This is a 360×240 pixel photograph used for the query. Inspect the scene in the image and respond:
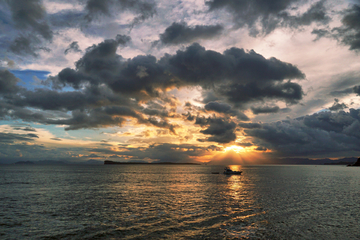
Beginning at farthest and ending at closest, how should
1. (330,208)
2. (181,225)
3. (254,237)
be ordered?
(330,208) < (181,225) < (254,237)

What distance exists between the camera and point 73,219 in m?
36.3

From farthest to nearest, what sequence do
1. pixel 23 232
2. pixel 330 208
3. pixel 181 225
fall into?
pixel 330 208
pixel 181 225
pixel 23 232

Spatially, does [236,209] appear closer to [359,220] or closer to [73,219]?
[359,220]

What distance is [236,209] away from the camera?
44188 mm

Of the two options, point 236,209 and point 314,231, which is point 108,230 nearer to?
point 236,209

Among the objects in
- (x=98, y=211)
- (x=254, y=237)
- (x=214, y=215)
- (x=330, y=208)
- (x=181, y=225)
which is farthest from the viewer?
(x=330, y=208)

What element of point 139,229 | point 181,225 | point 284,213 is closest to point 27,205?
point 139,229

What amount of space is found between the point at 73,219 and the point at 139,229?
13562 millimetres

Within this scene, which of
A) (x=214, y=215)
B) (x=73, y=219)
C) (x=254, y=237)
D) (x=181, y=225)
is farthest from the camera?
(x=214, y=215)

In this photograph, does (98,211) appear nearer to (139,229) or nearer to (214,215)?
(139,229)

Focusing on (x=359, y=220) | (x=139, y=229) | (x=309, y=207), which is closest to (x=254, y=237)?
(x=139, y=229)

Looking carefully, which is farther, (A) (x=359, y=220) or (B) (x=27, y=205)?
(B) (x=27, y=205)

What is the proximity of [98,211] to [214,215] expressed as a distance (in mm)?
22957

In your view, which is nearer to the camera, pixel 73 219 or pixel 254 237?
pixel 254 237
